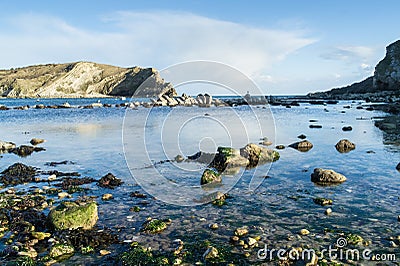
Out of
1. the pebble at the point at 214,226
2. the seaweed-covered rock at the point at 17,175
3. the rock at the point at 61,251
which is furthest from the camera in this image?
the seaweed-covered rock at the point at 17,175

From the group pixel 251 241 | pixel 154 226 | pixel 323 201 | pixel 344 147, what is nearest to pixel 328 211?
pixel 323 201

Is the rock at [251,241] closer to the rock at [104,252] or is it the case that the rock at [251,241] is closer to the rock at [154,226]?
the rock at [154,226]

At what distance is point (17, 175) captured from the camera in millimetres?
15898

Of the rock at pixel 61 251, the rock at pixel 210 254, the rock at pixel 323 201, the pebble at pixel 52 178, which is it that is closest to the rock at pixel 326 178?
the rock at pixel 323 201

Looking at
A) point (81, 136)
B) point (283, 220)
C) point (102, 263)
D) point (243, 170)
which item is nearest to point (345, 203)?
point (283, 220)

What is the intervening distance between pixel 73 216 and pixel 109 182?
5.02 metres

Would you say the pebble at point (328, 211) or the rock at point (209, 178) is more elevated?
the rock at point (209, 178)

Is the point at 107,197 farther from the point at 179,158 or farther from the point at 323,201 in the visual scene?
the point at 323,201

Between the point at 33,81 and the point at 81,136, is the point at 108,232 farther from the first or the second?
the point at 33,81

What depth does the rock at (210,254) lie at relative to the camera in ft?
26.2

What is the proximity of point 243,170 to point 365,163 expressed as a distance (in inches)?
282

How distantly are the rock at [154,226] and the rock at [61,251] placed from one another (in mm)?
2121

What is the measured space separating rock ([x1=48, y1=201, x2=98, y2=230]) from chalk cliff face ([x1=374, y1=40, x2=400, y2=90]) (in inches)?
4535

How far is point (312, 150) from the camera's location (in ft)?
74.3
